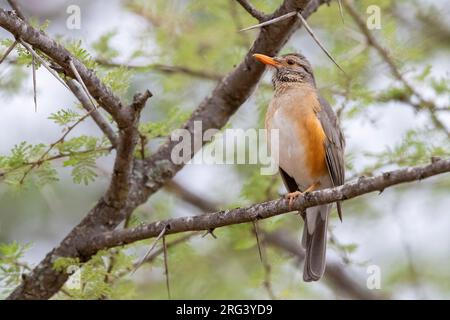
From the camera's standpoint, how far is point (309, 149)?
6.06 metres

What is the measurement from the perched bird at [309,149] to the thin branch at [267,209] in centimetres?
156

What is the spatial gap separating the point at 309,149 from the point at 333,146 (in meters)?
0.20

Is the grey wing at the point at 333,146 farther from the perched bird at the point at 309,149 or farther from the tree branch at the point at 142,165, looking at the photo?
the tree branch at the point at 142,165

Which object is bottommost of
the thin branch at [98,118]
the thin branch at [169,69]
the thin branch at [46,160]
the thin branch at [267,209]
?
the thin branch at [267,209]

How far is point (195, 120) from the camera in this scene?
19.8 feet

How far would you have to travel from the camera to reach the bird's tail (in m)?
6.12

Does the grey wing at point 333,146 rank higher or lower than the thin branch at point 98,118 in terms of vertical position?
higher

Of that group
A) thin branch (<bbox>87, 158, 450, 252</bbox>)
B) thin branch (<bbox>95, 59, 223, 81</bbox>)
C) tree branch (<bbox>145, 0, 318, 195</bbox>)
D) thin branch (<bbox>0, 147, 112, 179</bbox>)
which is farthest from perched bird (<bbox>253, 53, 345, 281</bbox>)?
→ thin branch (<bbox>87, 158, 450, 252</bbox>)

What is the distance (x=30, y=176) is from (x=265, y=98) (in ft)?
9.44

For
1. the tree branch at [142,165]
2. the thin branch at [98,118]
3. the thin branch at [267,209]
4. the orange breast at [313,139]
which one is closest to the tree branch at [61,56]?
the tree branch at [142,165]

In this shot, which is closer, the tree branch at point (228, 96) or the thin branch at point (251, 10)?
the thin branch at point (251, 10)

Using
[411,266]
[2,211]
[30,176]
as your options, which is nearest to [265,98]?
[411,266]

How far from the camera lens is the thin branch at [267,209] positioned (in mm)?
3463
